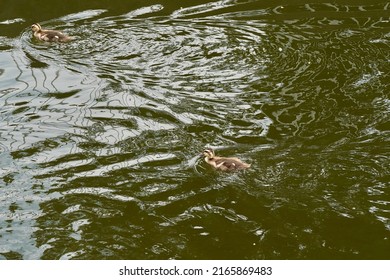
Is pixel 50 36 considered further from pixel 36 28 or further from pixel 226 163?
pixel 226 163

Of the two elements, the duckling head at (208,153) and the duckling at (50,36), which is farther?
the duckling at (50,36)

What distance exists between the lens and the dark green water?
A: 21.3 feet

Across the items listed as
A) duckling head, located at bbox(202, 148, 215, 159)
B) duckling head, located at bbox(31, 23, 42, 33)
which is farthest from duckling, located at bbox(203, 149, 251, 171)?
duckling head, located at bbox(31, 23, 42, 33)

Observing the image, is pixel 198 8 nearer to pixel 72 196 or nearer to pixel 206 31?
pixel 206 31

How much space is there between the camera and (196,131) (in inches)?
320

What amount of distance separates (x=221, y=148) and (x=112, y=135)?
1.15 meters

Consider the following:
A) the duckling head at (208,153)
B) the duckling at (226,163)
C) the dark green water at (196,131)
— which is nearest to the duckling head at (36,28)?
the dark green water at (196,131)

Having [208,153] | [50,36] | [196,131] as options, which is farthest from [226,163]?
[50,36]

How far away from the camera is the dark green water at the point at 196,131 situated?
649 cm

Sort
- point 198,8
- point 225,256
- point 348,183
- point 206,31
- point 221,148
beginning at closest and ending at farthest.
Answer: point 225,256
point 348,183
point 221,148
point 206,31
point 198,8

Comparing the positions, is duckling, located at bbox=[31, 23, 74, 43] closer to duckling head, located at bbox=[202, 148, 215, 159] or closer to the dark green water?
the dark green water

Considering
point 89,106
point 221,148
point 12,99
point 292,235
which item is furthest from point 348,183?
point 12,99

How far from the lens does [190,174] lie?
733 cm

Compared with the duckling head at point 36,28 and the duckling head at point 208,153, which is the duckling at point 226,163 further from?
the duckling head at point 36,28
